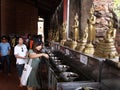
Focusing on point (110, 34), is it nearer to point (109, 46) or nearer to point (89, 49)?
point (109, 46)

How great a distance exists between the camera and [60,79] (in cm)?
298

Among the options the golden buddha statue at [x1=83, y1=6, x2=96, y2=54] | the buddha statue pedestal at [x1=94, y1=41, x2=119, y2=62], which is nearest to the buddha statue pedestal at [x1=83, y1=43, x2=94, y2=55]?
the golden buddha statue at [x1=83, y1=6, x2=96, y2=54]

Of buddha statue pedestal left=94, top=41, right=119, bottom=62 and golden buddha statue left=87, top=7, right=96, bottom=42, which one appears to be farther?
golden buddha statue left=87, top=7, right=96, bottom=42

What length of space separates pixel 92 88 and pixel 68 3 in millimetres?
5721

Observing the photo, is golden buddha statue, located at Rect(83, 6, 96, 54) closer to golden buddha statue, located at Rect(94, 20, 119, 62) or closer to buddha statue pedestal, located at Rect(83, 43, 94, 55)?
buddha statue pedestal, located at Rect(83, 43, 94, 55)

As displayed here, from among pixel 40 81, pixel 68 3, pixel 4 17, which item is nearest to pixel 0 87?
pixel 40 81

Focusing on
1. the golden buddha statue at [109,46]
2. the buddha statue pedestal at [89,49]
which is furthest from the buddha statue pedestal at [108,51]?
the buddha statue pedestal at [89,49]

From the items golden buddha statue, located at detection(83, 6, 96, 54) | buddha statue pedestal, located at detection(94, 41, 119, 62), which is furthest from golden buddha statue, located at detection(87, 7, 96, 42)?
buddha statue pedestal, located at detection(94, 41, 119, 62)

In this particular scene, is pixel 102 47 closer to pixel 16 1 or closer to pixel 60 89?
pixel 60 89

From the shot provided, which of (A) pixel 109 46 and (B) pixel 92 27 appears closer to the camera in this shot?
(A) pixel 109 46

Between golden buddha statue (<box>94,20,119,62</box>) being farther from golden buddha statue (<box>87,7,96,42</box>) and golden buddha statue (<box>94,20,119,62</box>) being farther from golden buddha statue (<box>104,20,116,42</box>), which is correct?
golden buddha statue (<box>87,7,96,42</box>)

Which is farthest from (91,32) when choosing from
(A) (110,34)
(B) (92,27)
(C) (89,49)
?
(A) (110,34)

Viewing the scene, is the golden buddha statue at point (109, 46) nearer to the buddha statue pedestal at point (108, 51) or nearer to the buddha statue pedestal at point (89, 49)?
the buddha statue pedestal at point (108, 51)

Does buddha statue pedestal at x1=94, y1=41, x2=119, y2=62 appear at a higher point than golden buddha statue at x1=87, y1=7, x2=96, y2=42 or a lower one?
lower
